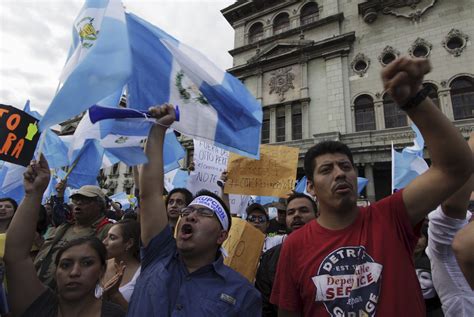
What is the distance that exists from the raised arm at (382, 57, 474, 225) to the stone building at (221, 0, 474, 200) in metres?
13.9

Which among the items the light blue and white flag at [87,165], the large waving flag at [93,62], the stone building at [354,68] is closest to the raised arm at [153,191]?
the large waving flag at [93,62]

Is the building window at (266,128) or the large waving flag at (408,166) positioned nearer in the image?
the large waving flag at (408,166)

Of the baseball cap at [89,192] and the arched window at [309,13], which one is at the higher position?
the arched window at [309,13]

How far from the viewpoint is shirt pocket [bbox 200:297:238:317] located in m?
1.57

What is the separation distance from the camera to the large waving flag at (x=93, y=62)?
80.3 inches

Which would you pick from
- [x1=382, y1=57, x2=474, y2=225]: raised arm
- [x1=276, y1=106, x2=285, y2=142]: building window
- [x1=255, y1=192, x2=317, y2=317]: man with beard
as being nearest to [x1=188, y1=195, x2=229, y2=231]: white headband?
[x1=255, y1=192, x2=317, y2=317]: man with beard

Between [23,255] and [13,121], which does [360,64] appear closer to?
[13,121]

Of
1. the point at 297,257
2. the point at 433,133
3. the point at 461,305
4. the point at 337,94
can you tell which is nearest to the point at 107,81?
the point at 297,257

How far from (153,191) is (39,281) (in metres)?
0.93

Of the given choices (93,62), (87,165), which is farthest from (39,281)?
(87,165)

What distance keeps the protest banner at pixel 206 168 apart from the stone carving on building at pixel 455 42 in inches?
604

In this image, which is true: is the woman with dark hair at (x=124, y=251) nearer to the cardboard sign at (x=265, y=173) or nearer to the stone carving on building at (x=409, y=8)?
the cardboard sign at (x=265, y=173)

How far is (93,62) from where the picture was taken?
2.19m

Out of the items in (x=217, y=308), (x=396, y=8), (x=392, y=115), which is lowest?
(x=217, y=308)
